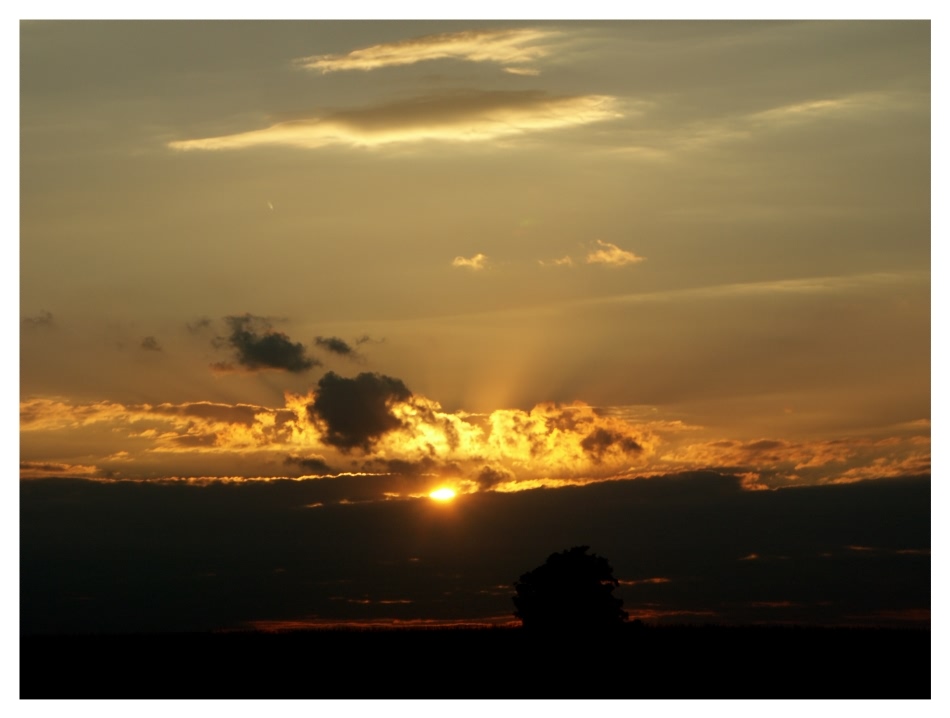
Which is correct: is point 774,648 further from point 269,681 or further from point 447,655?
point 269,681

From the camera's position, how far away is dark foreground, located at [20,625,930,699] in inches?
2559

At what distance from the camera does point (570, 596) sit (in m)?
77.0

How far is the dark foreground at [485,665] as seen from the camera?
65000 mm

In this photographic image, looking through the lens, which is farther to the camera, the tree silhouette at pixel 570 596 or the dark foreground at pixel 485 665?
the tree silhouette at pixel 570 596

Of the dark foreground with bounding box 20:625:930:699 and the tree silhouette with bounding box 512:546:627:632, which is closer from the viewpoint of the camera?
the dark foreground with bounding box 20:625:930:699

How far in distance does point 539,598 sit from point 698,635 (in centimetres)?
817

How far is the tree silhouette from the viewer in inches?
2997

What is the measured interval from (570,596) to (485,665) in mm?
9789

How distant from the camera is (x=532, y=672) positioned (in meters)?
67.6

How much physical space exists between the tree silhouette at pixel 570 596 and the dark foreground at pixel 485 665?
155 centimetres

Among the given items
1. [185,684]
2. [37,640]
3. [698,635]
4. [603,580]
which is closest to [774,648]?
[698,635]

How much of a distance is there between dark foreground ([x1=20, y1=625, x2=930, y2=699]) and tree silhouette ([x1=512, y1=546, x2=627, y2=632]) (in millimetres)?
1551

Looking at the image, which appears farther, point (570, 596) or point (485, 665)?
point (570, 596)

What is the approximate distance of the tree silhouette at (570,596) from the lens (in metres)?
76.1
